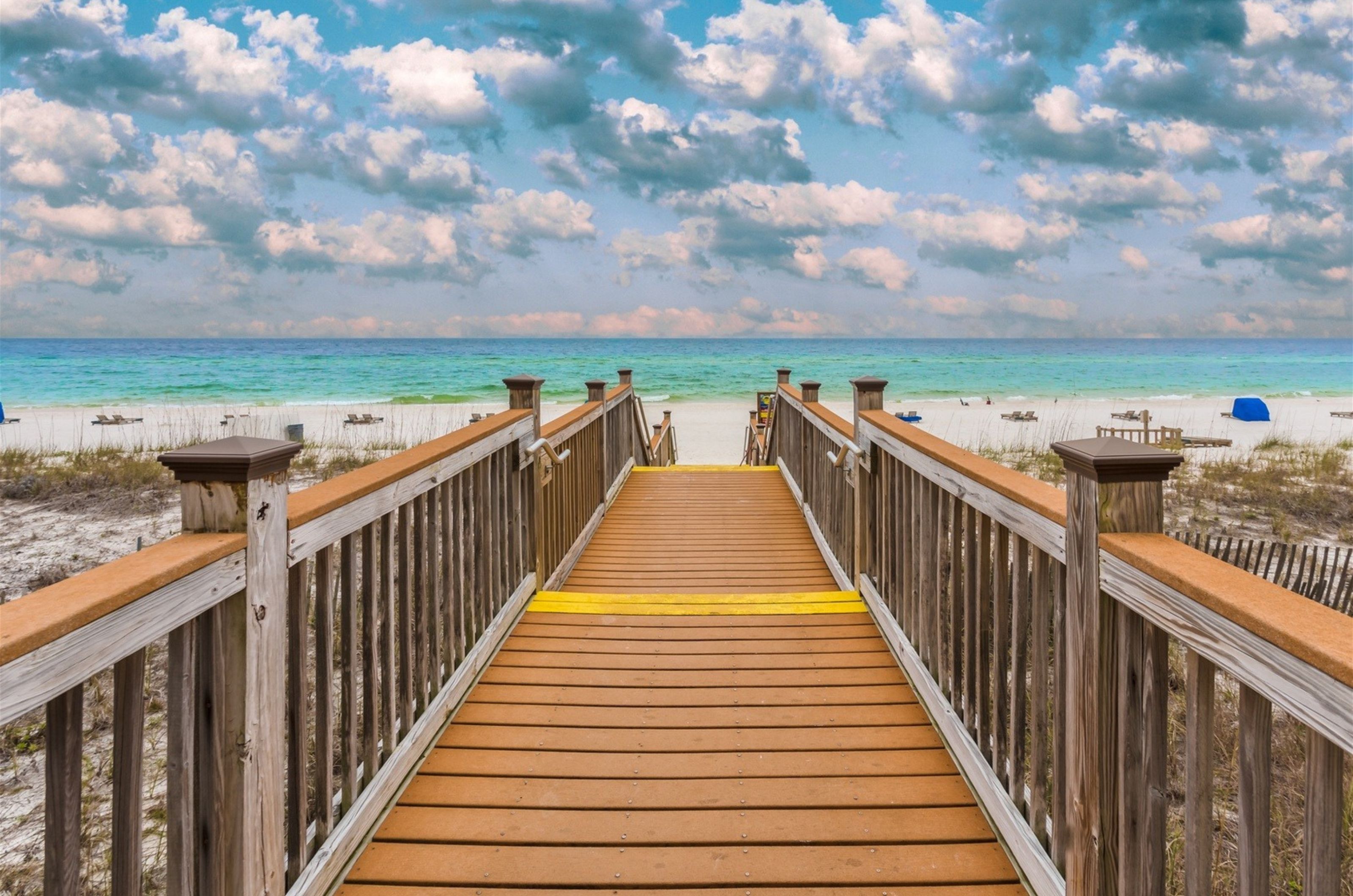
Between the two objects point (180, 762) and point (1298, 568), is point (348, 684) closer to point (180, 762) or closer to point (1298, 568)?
point (180, 762)

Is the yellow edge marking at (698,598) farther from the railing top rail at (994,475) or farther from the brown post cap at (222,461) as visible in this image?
the brown post cap at (222,461)

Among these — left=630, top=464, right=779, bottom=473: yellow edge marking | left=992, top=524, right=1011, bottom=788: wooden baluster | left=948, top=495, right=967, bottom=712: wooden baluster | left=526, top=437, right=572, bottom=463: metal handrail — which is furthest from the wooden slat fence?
left=630, top=464, right=779, bottom=473: yellow edge marking

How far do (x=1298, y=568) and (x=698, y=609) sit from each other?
20.8ft

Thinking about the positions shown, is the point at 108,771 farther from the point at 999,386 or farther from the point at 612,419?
the point at 999,386

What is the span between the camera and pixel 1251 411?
2433cm

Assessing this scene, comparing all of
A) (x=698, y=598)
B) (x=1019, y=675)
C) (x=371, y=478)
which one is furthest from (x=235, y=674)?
(x=698, y=598)

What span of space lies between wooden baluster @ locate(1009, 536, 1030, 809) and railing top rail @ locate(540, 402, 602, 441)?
2793 mm

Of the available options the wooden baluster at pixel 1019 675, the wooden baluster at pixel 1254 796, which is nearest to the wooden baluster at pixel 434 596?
the wooden baluster at pixel 1019 675

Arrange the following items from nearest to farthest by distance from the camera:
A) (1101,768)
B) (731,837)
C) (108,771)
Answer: (1101,768) < (731,837) < (108,771)

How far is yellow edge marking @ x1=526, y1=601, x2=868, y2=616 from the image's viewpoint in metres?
4.10

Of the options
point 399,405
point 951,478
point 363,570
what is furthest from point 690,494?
point 399,405

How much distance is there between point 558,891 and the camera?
79.7 inches

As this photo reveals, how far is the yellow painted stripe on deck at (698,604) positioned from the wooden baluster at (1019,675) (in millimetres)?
1919

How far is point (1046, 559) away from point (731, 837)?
3.97 ft
